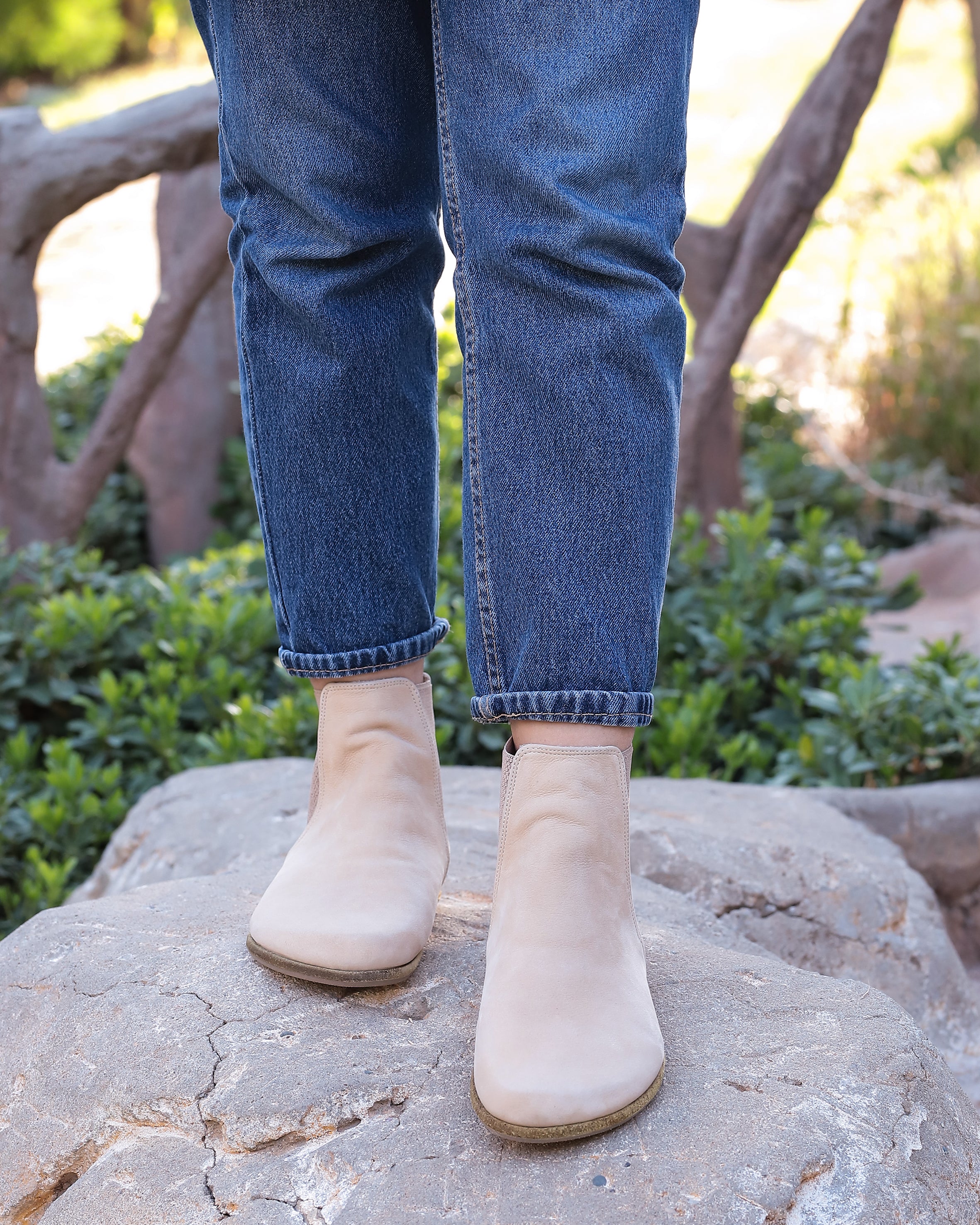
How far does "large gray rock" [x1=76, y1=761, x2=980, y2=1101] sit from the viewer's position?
1.56m

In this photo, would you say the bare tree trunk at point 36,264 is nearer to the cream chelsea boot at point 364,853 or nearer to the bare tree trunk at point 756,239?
the bare tree trunk at point 756,239

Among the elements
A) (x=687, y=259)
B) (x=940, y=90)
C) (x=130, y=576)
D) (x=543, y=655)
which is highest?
(x=543, y=655)

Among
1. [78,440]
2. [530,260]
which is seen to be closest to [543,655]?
[530,260]

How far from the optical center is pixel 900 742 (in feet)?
6.89

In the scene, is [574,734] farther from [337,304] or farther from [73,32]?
[73,32]

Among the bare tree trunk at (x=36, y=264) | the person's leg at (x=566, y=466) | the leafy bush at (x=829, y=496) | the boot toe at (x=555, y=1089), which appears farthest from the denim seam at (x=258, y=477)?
the leafy bush at (x=829, y=496)

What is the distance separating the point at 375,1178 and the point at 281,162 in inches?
33.1

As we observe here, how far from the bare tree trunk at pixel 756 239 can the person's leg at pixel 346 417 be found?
76.9 inches

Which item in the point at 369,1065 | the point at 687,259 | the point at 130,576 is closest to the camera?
the point at 369,1065

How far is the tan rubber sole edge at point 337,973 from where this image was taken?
42.2 inches

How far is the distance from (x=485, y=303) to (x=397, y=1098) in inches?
25.6

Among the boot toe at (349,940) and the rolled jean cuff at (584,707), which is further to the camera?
the boot toe at (349,940)

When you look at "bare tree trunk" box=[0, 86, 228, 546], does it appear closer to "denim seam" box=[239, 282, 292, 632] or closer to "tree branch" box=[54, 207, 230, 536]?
"tree branch" box=[54, 207, 230, 536]

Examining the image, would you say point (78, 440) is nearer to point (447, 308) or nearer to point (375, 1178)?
point (447, 308)
